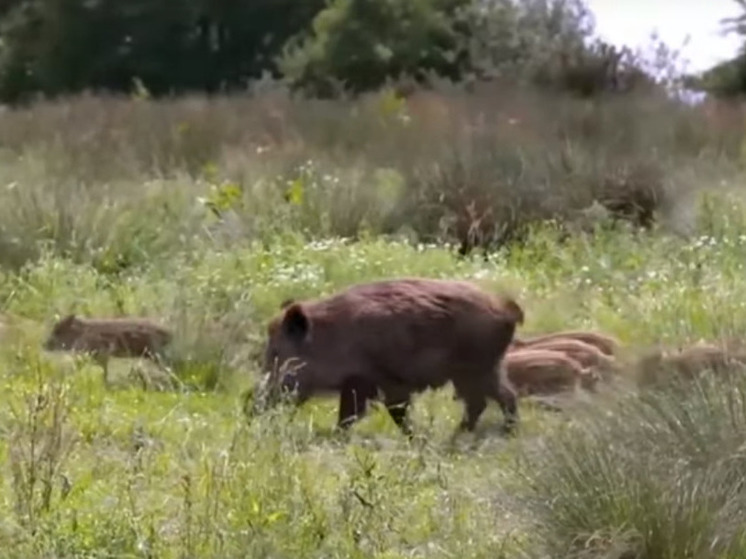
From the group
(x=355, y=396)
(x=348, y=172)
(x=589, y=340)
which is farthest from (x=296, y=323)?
(x=348, y=172)

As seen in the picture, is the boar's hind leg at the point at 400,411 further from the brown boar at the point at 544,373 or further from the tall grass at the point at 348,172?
the tall grass at the point at 348,172

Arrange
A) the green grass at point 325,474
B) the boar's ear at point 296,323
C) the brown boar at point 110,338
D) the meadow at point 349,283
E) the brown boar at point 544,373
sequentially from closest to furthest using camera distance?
the green grass at point 325,474 → the meadow at point 349,283 → the boar's ear at point 296,323 → the brown boar at point 544,373 → the brown boar at point 110,338

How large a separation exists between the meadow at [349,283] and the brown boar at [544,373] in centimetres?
22

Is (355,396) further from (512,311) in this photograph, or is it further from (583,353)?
(583,353)

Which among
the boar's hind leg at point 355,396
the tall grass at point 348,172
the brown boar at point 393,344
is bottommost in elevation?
the tall grass at point 348,172

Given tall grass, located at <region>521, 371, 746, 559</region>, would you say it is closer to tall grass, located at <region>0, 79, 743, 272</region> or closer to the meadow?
the meadow

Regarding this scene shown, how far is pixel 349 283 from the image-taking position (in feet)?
35.5

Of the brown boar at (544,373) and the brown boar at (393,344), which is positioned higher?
the brown boar at (393,344)

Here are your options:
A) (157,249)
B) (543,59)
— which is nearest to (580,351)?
(157,249)

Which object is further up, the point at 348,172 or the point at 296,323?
the point at 296,323

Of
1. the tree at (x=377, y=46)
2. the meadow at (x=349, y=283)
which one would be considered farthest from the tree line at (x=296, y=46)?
the meadow at (x=349, y=283)

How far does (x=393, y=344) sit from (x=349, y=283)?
3.75m

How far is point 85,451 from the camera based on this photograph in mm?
6367

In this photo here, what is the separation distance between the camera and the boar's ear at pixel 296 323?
7086 millimetres
